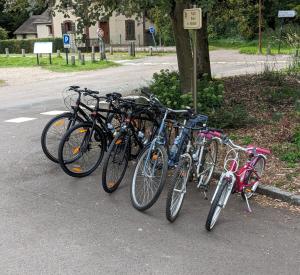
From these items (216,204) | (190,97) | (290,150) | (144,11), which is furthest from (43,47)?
(216,204)

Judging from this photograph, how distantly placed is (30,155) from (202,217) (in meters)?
3.63

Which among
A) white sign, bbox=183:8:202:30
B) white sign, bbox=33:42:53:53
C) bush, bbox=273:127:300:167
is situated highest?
white sign, bbox=183:8:202:30

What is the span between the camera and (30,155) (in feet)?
24.7

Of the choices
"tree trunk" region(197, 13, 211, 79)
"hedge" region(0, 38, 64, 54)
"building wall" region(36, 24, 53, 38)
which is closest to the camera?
"tree trunk" region(197, 13, 211, 79)

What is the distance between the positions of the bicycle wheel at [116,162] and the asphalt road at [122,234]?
13 cm

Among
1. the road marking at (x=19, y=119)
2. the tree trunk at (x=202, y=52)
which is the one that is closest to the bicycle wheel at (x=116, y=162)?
the road marking at (x=19, y=119)

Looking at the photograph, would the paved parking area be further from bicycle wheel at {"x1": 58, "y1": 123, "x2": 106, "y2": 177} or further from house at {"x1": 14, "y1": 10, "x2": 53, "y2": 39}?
house at {"x1": 14, "y1": 10, "x2": 53, "y2": 39}

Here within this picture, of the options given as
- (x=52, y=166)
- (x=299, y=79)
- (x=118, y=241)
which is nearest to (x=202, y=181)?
(x=118, y=241)

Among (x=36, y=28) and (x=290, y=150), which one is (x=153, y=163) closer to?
(x=290, y=150)

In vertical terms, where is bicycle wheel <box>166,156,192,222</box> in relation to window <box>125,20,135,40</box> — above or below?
below

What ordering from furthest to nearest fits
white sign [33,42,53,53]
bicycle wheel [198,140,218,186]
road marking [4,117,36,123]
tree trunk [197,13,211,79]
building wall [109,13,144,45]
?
building wall [109,13,144,45]
white sign [33,42,53,53]
tree trunk [197,13,211,79]
road marking [4,117,36,123]
bicycle wheel [198,140,218,186]

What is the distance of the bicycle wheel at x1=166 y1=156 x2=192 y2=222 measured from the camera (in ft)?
15.4

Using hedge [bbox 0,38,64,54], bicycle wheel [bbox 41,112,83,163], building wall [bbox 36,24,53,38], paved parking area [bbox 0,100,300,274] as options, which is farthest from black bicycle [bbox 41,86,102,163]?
building wall [bbox 36,24,53,38]

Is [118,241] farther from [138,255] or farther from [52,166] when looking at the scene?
[52,166]
